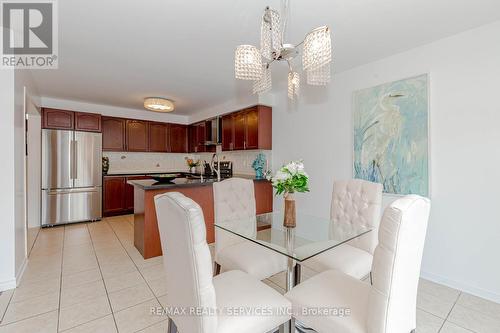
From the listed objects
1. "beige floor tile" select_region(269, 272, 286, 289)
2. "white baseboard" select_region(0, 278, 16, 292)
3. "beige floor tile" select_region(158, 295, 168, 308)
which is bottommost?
"beige floor tile" select_region(269, 272, 286, 289)

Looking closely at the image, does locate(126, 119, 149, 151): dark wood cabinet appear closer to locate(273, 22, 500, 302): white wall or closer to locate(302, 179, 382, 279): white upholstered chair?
locate(302, 179, 382, 279): white upholstered chair

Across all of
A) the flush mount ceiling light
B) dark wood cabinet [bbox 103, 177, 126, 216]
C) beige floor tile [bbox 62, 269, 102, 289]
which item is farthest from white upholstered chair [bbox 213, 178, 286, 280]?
dark wood cabinet [bbox 103, 177, 126, 216]

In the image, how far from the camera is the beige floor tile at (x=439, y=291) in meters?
2.12

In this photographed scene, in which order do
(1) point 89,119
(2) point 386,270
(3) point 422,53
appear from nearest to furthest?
(2) point 386,270 → (3) point 422,53 → (1) point 89,119

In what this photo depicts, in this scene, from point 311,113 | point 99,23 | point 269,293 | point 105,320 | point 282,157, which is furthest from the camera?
point 282,157

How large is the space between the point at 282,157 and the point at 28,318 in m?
3.43

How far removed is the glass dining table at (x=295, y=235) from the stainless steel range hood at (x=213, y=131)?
10.4ft

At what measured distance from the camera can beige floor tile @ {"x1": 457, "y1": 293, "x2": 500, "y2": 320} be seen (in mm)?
1905

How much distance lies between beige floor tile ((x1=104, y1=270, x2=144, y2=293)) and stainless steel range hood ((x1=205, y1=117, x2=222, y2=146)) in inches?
124

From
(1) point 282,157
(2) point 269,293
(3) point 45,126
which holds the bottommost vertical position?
(2) point 269,293

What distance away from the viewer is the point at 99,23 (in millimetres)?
2074

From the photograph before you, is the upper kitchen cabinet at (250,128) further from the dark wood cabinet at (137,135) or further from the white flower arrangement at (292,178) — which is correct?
the white flower arrangement at (292,178)

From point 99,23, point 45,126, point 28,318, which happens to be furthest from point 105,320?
point 45,126

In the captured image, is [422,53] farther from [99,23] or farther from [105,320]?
[105,320]
